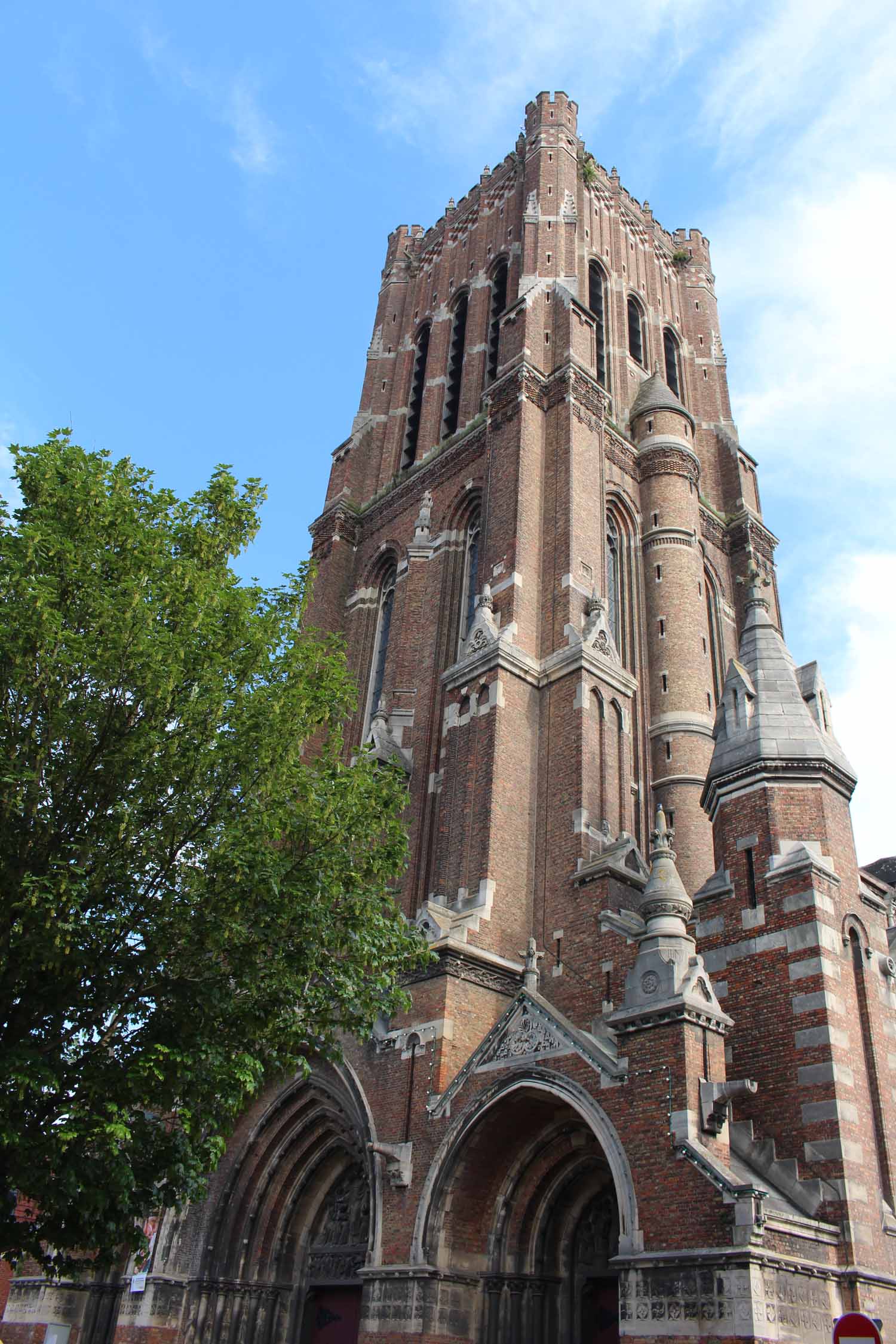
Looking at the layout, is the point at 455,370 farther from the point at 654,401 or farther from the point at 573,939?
the point at 573,939

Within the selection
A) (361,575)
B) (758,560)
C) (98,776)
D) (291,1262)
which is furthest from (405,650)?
(98,776)

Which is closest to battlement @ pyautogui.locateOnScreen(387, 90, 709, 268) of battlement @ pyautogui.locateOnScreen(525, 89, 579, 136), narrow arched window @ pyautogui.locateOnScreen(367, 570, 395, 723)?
battlement @ pyautogui.locateOnScreen(525, 89, 579, 136)

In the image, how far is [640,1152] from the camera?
12656 millimetres

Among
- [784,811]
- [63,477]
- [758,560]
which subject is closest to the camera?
[63,477]

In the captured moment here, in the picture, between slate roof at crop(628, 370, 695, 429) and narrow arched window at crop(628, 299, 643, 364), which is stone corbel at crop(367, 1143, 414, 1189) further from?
narrow arched window at crop(628, 299, 643, 364)

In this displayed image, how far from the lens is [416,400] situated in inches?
1340

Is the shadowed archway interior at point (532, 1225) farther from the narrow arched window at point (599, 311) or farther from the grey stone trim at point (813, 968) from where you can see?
the narrow arched window at point (599, 311)

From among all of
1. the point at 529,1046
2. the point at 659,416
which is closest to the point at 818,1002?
the point at 529,1046

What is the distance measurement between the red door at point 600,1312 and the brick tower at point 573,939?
5 centimetres

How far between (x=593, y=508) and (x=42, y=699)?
15940mm

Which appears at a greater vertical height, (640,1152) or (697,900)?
(697,900)

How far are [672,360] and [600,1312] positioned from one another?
87.7 feet

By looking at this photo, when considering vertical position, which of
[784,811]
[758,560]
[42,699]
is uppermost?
[758,560]

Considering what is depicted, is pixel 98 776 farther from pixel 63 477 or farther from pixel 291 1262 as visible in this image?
pixel 291 1262
